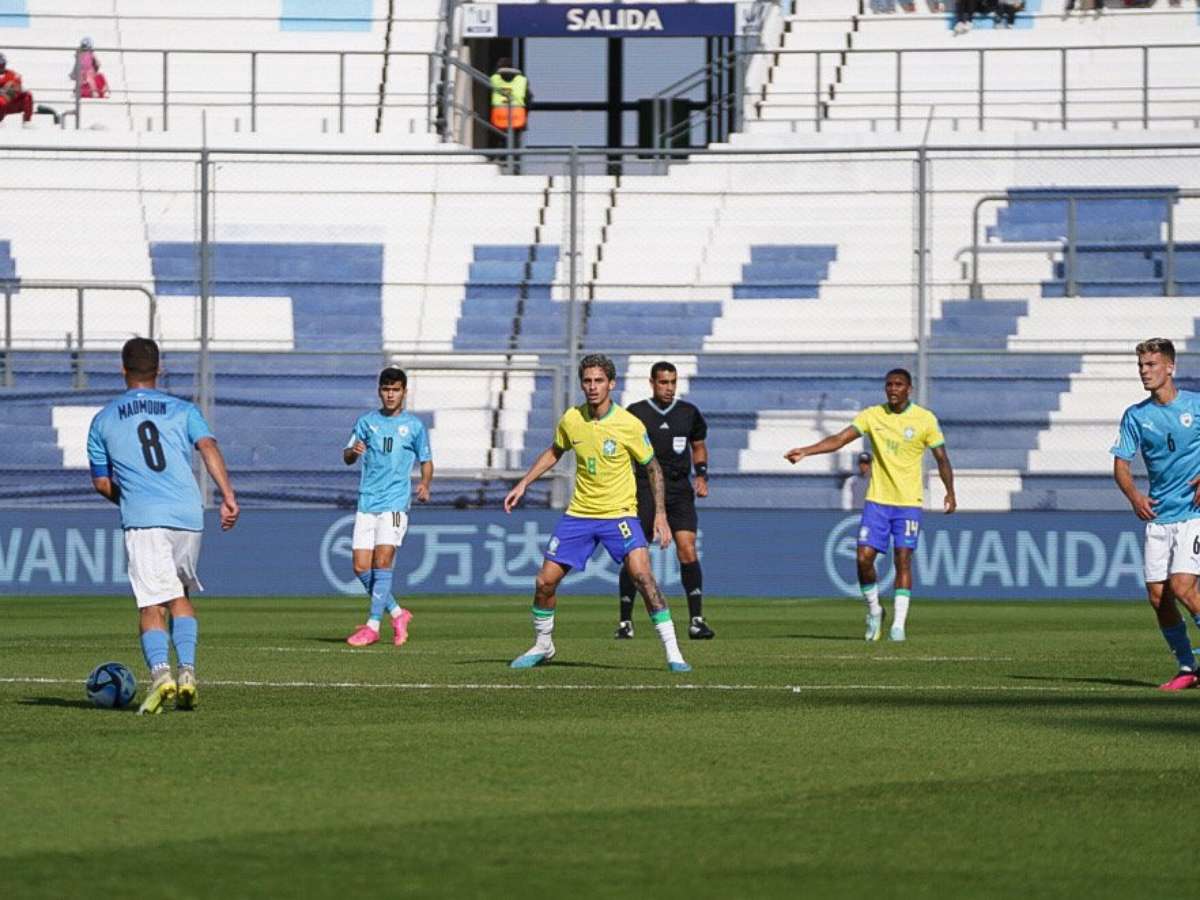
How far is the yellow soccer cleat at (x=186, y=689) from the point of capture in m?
10.5

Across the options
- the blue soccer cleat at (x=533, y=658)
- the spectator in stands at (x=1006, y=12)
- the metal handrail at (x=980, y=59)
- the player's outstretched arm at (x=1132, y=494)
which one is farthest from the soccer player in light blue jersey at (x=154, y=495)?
the spectator in stands at (x=1006, y=12)

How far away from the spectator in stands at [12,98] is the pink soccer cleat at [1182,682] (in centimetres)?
2345

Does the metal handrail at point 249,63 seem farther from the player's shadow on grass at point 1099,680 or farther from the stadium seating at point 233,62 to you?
the player's shadow on grass at point 1099,680

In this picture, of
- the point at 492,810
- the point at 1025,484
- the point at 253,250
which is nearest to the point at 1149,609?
the point at 1025,484

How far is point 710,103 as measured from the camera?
3216 centimetres

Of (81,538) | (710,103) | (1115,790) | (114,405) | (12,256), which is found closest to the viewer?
(1115,790)

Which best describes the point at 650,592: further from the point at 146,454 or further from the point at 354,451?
the point at 354,451

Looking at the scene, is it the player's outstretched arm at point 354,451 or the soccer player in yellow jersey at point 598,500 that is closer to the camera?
the soccer player in yellow jersey at point 598,500

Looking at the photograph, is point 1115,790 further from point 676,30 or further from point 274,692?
point 676,30

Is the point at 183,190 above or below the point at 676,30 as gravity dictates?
below

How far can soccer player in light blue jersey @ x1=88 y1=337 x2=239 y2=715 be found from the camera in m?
10.5

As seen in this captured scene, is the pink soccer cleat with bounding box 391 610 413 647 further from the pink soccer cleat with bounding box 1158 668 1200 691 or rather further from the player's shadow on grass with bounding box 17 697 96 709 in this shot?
the pink soccer cleat with bounding box 1158 668 1200 691

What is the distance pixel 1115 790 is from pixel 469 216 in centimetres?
2216

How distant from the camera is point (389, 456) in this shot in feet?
53.6
